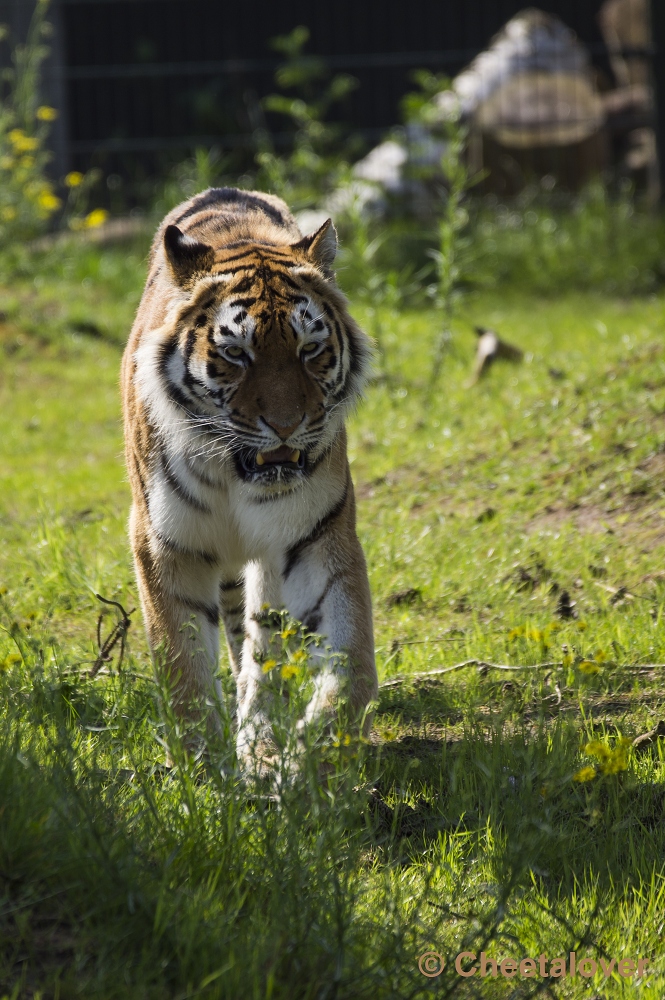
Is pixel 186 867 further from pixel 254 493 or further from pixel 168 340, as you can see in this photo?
pixel 168 340

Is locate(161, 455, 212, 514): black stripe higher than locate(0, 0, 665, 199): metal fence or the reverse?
the reverse

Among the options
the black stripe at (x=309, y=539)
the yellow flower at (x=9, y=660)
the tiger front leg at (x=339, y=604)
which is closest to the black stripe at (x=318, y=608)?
the tiger front leg at (x=339, y=604)

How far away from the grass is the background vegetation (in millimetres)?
10

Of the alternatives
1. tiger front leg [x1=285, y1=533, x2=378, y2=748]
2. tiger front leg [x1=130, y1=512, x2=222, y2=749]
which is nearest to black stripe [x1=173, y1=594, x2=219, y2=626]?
tiger front leg [x1=130, y1=512, x2=222, y2=749]

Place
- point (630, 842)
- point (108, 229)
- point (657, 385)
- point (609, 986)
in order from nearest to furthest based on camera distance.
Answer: point (609, 986) < point (630, 842) < point (657, 385) < point (108, 229)

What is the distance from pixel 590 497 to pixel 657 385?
3.36 ft

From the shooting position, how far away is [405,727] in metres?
3.67

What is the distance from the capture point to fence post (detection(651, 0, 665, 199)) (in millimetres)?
11227

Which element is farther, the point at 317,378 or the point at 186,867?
the point at 317,378

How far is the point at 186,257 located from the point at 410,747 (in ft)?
5.38

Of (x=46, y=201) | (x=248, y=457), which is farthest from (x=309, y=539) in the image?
(x=46, y=201)

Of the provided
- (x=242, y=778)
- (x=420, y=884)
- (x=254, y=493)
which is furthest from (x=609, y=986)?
(x=254, y=493)

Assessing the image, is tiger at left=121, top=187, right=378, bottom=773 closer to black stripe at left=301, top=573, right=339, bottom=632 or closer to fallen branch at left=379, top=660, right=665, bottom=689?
black stripe at left=301, top=573, right=339, bottom=632

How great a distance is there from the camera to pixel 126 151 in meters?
12.6
